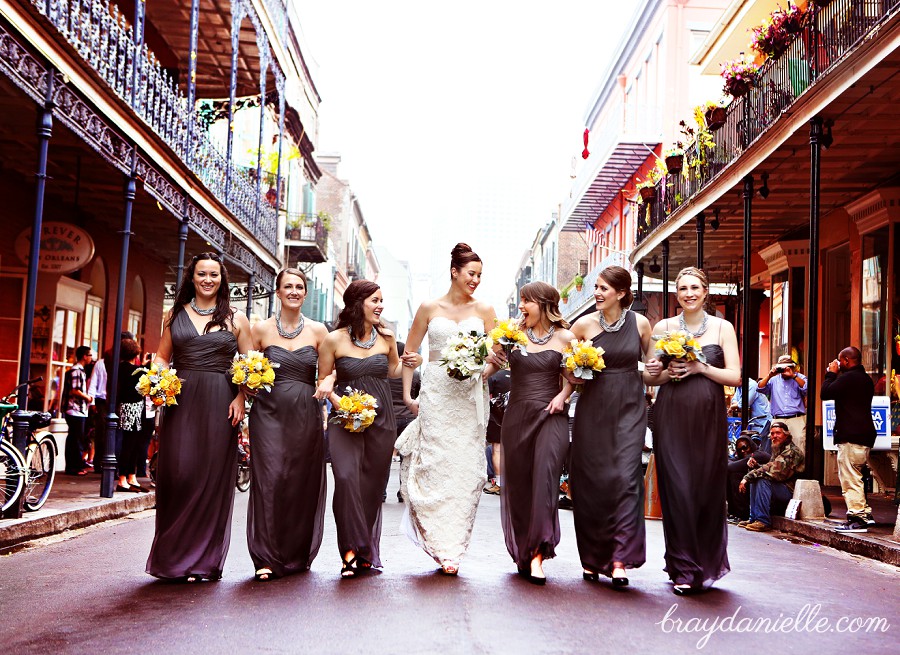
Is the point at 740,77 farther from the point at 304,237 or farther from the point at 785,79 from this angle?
the point at 304,237

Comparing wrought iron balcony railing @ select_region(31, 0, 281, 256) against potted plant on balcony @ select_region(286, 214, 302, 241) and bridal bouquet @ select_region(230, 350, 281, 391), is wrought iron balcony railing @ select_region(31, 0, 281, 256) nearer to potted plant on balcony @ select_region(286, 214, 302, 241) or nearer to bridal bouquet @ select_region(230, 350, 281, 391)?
bridal bouquet @ select_region(230, 350, 281, 391)

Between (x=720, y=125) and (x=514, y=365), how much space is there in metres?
12.1

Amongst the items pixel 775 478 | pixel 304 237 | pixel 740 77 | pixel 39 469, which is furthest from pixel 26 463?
pixel 304 237

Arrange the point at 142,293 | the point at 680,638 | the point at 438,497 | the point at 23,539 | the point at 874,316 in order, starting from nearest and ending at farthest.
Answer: the point at 680,638 → the point at 438,497 → the point at 23,539 → the point at 874,316 → the point at 142,293

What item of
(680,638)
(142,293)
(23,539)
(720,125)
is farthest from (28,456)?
(142,293)

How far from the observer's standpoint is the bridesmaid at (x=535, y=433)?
7.56 metres

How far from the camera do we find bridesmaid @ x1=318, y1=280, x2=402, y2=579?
762cm

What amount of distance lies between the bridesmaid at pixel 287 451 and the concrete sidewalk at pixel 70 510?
9.91 ft

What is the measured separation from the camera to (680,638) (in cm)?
566

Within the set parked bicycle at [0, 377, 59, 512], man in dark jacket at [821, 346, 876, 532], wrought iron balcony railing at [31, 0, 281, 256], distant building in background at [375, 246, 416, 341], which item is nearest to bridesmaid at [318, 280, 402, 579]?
parked bicycle at [0, 377, 59, 512]

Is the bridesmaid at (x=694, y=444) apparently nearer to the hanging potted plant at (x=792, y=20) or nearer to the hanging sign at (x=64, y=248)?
the hanging potted plant at (x=792, y=20)

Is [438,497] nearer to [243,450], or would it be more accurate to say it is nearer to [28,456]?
[28,456]

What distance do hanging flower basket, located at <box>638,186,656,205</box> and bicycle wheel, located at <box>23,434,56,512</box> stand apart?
15.5m

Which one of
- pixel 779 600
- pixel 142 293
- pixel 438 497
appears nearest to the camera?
pixel 779 600
